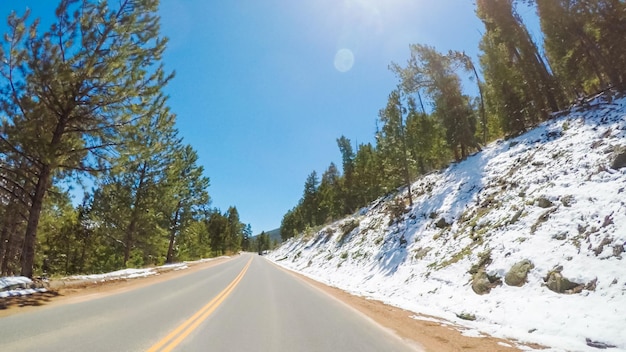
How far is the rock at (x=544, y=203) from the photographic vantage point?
11.6m

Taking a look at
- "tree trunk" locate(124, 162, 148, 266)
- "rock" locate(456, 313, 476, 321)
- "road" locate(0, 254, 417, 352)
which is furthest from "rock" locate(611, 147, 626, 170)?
"tree trunk" locate(124, 162, 148, 266)

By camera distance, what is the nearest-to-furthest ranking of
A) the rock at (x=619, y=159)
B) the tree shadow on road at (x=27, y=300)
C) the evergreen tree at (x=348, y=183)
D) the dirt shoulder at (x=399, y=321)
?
the dirt shoulder at (x=399, y=321) < the tree shadow on road at (x=27, y=300) < the rock at (x=619, y=159) < the evergreen tree at (x=348, y=183)

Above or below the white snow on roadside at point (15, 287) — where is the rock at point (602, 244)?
below

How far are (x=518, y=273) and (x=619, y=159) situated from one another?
5542mm

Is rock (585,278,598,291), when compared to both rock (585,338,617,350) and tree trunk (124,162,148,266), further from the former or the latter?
tree trunk (124,162,148,266)

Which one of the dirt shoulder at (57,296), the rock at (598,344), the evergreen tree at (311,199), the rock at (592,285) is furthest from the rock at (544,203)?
the evergreen tree at (311,199)

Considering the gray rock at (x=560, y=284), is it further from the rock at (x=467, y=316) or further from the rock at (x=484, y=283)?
the rock at (x=467, y=316)

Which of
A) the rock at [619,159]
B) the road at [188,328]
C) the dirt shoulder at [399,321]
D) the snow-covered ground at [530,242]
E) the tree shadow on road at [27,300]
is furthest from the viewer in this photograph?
the rock at [619,159]

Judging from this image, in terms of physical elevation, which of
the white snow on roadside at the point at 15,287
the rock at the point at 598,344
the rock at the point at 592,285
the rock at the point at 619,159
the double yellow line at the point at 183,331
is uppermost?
the rock at the point at 619,159

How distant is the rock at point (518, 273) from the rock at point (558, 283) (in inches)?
28.0

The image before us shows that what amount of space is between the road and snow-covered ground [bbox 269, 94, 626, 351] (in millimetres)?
3260

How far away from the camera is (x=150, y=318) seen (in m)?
7.59

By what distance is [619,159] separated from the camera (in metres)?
10.9

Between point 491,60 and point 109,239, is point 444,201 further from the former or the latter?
point 109,239
